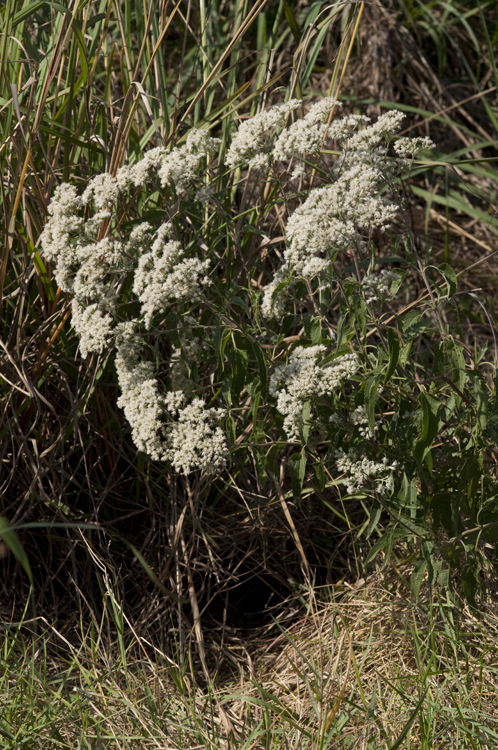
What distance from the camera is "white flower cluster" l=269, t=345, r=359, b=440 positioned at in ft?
5.75

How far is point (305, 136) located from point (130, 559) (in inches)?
65.4

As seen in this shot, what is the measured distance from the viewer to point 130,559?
2.73m

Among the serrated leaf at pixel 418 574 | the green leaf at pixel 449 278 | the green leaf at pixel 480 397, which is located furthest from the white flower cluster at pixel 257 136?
the serrated leaf at pixel 418 574

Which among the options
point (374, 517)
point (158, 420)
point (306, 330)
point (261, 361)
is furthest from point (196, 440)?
point (374, 517)

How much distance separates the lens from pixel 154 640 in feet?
8.46

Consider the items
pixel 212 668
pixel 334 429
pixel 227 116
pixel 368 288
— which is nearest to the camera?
pixel 368 288

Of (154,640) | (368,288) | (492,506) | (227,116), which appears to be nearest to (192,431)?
(368,288)

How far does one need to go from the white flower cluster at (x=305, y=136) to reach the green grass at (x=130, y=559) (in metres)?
0.59

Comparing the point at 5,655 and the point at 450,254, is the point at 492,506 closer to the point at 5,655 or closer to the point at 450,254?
the point at 5,655

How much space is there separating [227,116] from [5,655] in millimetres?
1967

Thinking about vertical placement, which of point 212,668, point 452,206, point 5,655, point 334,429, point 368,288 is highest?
point 368,288

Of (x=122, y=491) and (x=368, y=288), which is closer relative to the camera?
(x=368, y=288)

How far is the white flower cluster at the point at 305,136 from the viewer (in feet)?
6.07

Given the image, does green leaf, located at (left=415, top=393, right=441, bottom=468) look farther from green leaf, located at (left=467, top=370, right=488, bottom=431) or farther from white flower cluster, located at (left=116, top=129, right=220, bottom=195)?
white flower cluster, located at (left=116, top=129, right=220, bottom=195)
